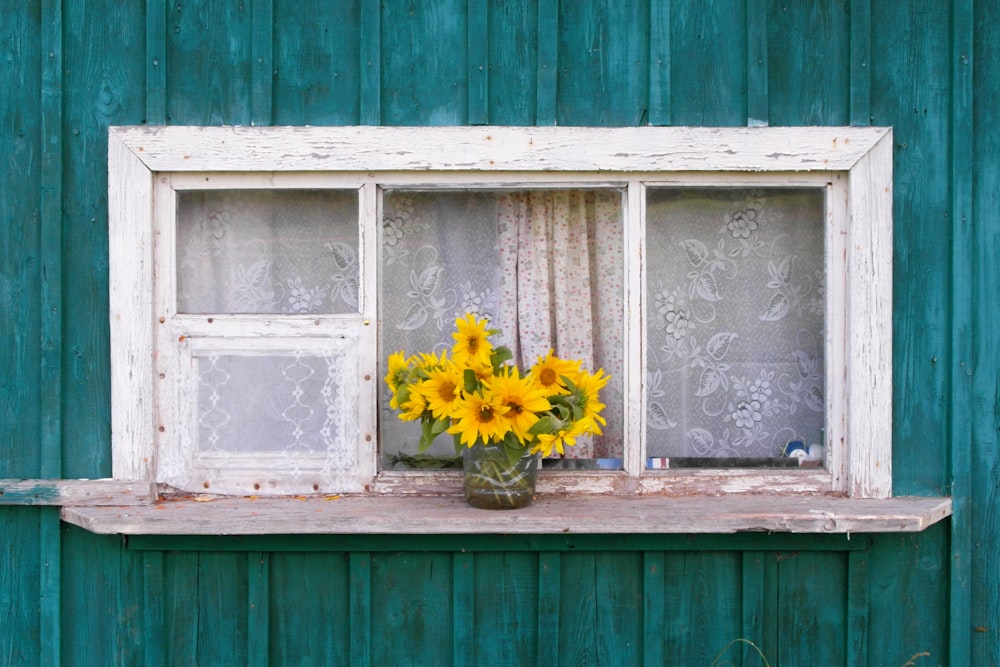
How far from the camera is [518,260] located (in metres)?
2.81

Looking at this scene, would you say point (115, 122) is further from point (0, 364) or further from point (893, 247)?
point (893, 247)

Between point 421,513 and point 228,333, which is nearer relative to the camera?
point 421,513

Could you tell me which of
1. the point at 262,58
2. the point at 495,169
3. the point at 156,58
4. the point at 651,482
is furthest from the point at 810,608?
the point at 156,58

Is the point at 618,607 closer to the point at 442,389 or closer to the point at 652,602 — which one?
the point at 652,602

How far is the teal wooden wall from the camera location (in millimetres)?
2670

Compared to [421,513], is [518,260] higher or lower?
higher

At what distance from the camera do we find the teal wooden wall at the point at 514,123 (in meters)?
2.67

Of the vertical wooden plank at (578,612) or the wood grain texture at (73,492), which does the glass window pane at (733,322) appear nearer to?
the vertical wooden plank at (578,612)

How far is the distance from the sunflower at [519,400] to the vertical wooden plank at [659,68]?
863 mm


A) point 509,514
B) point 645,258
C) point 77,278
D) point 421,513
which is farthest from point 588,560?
point 77,278

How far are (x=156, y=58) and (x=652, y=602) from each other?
2.12 metres

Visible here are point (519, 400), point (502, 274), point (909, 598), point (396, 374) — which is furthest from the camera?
point (502, 274)

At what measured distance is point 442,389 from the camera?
2.52 m

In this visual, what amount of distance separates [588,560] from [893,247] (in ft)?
4.14
